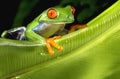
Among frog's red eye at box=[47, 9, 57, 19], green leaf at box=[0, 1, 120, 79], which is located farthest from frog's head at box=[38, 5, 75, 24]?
green leaf at box=[0, 1, 120, 79]

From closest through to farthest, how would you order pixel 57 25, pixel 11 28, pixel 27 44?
pixel 27 44 < pixel 57 25 < pixel 11 28

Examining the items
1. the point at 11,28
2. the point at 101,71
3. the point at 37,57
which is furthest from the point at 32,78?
the point at 11,28

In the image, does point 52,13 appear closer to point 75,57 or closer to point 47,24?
point 47,24

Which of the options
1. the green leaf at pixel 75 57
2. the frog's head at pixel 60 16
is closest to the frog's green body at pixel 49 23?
the frog's head at pixel 60 16

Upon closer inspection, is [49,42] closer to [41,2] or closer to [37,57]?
[37,57]

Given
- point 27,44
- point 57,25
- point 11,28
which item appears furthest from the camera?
point 11,28

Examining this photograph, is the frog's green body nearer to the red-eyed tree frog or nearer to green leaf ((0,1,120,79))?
the red-eyed tree frog
